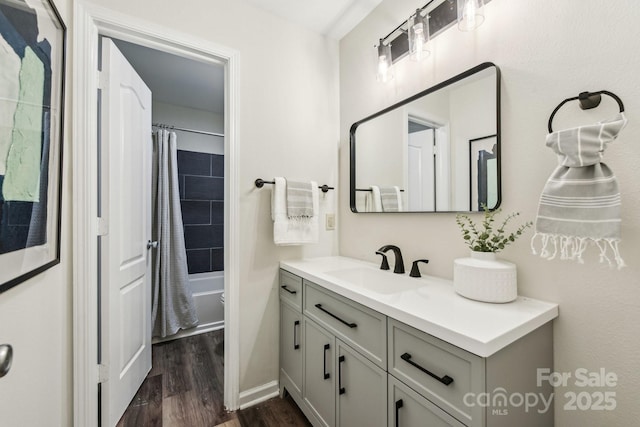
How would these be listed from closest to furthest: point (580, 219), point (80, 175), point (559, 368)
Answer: point (580, 219) < point (559, 368) < point (80, 175)

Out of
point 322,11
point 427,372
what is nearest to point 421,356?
point 427,372

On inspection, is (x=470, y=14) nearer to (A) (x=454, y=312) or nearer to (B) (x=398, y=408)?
(A) (x=454, y=312)

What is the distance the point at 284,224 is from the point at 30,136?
1118 millimetres

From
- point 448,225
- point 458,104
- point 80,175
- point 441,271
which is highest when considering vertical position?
point 458,104

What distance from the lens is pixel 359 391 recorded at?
3.51ft

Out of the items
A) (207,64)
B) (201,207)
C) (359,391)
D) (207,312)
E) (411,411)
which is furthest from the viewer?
(201,207)

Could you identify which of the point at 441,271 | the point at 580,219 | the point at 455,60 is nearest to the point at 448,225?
the point at 441,271

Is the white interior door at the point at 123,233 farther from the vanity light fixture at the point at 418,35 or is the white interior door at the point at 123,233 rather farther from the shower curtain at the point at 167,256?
the vanity light fixture at the point at 418,35

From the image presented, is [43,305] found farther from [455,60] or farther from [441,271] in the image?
[455,60]

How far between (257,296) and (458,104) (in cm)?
155

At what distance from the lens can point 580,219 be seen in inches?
31.0

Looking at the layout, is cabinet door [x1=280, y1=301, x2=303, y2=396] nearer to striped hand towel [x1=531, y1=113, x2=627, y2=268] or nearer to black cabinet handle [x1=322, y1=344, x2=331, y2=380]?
black cabinet handle [x1=322, y1=344, x2=331, y2=380]

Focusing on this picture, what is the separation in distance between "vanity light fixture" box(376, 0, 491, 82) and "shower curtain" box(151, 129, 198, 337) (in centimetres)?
209

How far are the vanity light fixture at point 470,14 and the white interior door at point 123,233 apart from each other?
5.68ft
